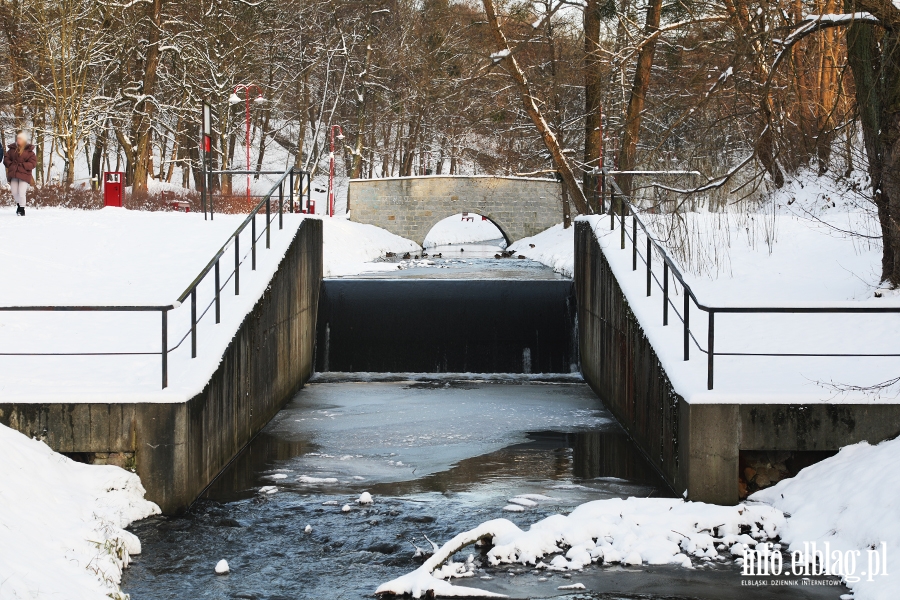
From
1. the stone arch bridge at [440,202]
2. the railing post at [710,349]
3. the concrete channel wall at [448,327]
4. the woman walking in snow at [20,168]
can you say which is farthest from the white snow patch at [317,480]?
the stone arch bridge at [440,202]

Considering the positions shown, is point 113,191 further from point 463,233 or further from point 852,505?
point 463,233

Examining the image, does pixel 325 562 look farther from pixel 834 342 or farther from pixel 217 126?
pixel 217 126

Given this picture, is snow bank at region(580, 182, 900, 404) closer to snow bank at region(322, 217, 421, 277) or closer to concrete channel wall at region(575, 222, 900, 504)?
concrete channel wall at region(575, 222, 900, 504)

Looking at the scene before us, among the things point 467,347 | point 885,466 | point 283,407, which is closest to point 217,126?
point 467,347

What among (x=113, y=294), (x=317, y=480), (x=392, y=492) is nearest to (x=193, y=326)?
(x=317, y=480)

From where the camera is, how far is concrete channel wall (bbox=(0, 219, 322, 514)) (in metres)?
8.20

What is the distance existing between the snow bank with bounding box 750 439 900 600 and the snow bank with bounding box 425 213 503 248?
4399 centimetres

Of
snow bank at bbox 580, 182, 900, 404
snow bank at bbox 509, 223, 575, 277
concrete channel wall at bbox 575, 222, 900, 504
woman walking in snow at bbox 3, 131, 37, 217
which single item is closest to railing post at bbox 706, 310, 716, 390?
snow bank at bbox 580, 182, 900, 404

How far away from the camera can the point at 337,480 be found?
31.3 feet

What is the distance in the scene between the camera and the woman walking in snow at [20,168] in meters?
18.0

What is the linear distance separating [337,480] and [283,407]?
3.94 metres

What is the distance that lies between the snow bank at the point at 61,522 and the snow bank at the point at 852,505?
4760mm

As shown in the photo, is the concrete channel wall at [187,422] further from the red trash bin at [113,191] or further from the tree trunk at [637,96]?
the tree trunk at [637,96]

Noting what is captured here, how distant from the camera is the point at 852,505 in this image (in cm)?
736
